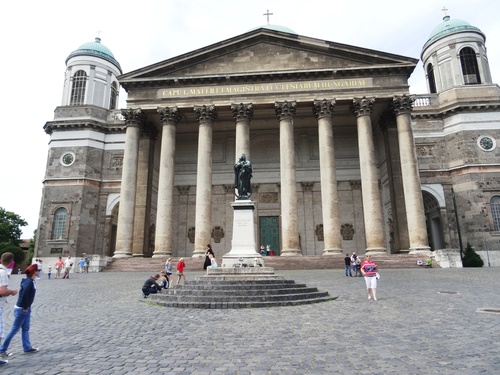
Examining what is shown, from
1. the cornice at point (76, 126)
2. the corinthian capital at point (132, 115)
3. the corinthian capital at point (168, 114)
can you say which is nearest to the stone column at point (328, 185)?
the corinthian capital at point (168, 114)

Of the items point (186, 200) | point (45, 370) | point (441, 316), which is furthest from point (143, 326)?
point (186, 200)

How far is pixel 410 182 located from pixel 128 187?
791 inches

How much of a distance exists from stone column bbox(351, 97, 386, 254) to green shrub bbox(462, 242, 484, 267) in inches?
314

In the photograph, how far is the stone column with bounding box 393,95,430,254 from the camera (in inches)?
954

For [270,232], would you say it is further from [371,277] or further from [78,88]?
[78,88]

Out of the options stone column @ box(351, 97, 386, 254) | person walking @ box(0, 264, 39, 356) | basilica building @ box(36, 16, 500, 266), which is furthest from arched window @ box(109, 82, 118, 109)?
person walking @ box(0, 264, 39, 356)

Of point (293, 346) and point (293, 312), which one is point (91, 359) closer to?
A: point (293, 346)

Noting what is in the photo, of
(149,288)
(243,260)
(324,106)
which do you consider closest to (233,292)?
(243,260)

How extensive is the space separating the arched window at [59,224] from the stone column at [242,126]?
17425 millimetres

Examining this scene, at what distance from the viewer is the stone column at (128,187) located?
84.0 ft

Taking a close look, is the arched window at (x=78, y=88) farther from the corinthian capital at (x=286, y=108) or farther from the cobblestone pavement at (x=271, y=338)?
the cobblestone pavement at (x=271, y=338)

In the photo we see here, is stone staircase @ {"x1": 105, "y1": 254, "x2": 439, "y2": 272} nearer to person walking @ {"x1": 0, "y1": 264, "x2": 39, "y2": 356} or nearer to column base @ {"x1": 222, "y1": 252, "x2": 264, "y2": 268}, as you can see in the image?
column base @ {"x1": 222, "y1": 252, "x2": 264, "y2": 268}

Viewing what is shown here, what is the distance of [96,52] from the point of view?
121ft

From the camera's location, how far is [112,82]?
37938mm
